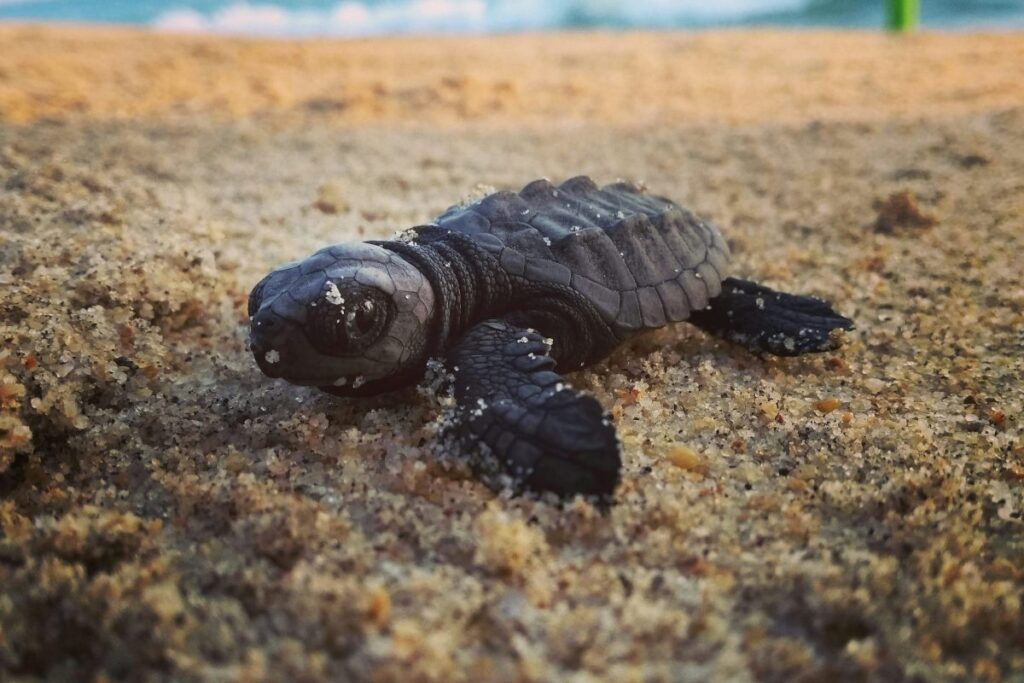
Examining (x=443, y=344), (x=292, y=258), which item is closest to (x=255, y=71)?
(x=292, y=258)

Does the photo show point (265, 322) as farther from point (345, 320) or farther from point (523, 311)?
point (523, 311)

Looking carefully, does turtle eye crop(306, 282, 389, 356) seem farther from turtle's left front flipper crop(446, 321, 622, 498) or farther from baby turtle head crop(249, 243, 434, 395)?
turtle's left front flipper crop(446, 321, 622, 498)

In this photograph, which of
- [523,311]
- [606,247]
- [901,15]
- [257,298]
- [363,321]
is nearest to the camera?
[363,321]

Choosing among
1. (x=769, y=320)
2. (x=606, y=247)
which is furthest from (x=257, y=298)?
(x=769, y=320)

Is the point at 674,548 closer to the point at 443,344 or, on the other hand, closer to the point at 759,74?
the point at 443,344

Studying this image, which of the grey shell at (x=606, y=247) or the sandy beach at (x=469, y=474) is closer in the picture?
the sandy beach at (x=469, y=474)

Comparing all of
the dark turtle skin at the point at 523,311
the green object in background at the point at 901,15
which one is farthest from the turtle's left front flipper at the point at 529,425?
the green object in background at the point at 901,15

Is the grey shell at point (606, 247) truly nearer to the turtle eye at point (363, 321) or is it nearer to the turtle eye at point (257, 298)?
the turtle eye at point (363, 321)
